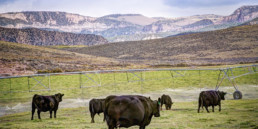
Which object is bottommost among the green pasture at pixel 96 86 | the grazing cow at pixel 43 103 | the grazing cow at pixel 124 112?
the green pasture at pixel 96 86

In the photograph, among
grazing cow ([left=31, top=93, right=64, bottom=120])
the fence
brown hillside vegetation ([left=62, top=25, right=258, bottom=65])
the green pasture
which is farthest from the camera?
brown hillside vegetation ([left=62, top=25, right=258, bottom=65])

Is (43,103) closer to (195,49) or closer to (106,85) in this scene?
(106,85)

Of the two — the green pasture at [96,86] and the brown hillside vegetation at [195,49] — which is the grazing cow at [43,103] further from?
the brown hillside vegetation at [195,49]

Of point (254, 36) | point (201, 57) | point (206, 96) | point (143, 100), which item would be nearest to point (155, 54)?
point (201, 57)

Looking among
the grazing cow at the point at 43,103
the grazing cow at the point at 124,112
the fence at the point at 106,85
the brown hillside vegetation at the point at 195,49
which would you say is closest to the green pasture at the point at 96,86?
the fence at the point at 106,85

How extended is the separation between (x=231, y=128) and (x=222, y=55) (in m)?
129

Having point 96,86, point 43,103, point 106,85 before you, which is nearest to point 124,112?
point 43,103

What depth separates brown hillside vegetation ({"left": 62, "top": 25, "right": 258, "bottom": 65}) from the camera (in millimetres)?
132000

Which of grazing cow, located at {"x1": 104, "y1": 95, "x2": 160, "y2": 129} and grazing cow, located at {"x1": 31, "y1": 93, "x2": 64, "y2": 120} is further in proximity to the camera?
grazing cow, located at {"x1": 31, "y1": 93, "x2": 64, "y2": 120}

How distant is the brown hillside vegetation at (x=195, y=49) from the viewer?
5197 inches

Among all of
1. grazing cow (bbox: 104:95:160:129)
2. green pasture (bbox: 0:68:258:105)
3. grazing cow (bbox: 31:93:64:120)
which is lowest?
green pasture (bbox: 0:68:258:105)

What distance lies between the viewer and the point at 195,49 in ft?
504

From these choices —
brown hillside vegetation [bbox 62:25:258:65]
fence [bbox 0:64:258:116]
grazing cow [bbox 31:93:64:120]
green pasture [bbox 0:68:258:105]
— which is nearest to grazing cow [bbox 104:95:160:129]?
grazing cow [bbox 31:93:64:120]

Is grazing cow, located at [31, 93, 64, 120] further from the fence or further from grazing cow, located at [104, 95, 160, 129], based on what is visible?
the fence
